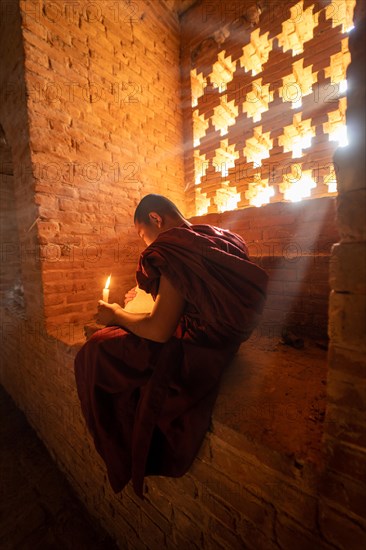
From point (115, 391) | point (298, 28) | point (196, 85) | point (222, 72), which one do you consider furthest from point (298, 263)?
point (196, 85)

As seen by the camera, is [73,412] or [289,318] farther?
[289,318]

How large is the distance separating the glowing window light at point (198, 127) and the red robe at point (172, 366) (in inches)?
126

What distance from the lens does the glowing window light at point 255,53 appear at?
323 centimetres

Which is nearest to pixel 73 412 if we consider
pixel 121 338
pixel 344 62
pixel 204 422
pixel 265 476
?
pixel 121 338

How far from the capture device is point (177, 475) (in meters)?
1.22

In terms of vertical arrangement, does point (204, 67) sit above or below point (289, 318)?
above

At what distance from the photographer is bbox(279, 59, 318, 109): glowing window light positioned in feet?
9.48

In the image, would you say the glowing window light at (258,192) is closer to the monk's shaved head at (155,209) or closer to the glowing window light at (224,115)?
the glowing window light at (224,115)

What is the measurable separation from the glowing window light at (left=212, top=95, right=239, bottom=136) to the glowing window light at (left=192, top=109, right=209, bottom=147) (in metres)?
0.27

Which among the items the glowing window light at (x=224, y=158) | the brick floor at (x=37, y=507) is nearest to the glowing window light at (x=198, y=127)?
the glowing window light at (x=224, y=158)

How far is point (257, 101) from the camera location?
3.31 m

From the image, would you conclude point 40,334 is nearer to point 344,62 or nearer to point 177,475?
point 177,475

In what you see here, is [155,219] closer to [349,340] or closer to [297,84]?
[349,340]

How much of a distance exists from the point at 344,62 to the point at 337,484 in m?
3.83
